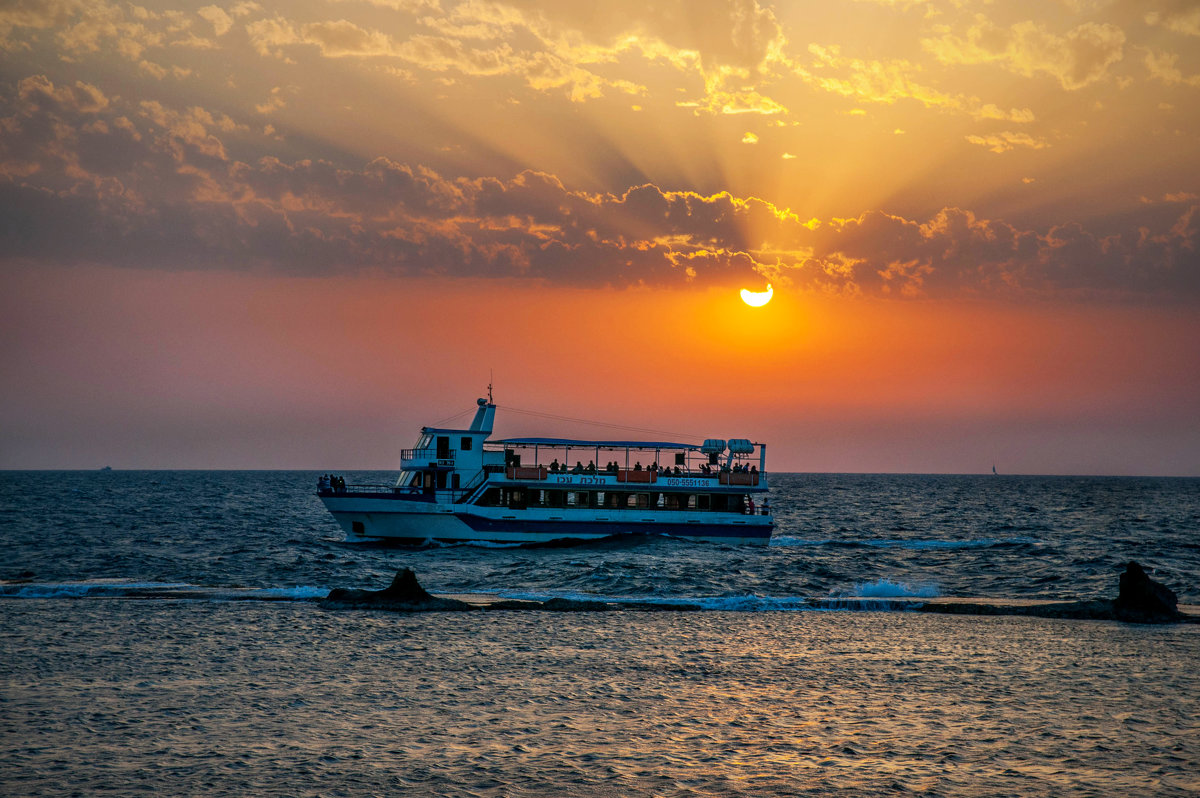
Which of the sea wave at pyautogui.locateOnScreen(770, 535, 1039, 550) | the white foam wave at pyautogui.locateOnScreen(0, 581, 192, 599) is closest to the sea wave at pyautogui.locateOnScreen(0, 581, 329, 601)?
the white foam wave at pyautogui.locateOnScreen(0, 581, 192, 599)

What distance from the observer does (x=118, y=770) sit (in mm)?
12992

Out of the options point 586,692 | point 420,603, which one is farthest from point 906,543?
point 586,692

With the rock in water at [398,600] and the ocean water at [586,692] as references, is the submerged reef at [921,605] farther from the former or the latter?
the ocean water at [586,692]

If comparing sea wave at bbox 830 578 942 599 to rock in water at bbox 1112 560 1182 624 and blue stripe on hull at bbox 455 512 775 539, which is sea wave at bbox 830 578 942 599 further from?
blue stripe on hull at bbox 455 512 775 539

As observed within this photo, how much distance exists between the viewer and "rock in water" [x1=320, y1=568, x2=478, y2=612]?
96.8 feet

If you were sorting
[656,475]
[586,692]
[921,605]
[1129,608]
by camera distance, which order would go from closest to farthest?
1. [586,692]
2. [1129,608]
3. [921,605]
4. [656,475]

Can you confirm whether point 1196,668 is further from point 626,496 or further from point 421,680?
point 626,496

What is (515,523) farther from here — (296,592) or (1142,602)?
(1142,602)

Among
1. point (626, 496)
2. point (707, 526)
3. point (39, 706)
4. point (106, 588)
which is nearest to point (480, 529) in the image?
point (626, 496)

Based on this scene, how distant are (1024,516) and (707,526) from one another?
6712 centimetres

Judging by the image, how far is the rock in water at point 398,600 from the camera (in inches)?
1162

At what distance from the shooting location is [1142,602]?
95.0 feet

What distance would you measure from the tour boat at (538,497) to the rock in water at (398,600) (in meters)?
23.7

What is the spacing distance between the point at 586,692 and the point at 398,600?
1326 cm
